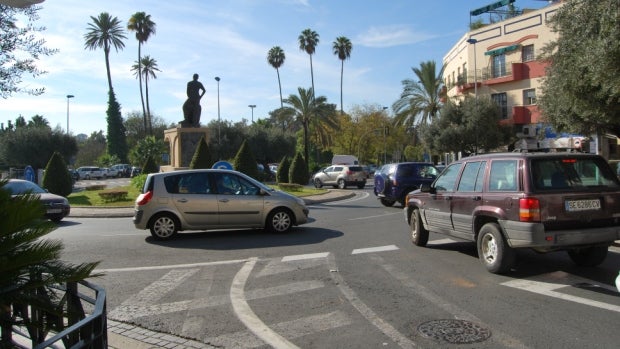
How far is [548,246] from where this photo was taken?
6602mm

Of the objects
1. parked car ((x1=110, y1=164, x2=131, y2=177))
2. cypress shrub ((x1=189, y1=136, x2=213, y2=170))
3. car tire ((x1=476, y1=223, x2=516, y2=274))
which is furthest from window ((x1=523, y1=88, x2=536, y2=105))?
parked car ((x1=110, y1=164, x2=131, y2=177))

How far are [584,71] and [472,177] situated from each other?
24.2ft

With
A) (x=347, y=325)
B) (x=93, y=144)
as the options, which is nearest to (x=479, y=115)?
(x=347, y=325)

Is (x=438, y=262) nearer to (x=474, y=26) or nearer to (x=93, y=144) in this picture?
(x=474, y=26)

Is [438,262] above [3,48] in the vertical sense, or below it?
below

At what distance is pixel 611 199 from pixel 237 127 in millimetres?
58756

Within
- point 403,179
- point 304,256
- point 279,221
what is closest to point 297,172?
point 403,179

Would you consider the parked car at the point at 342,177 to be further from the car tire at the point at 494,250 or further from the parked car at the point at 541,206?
the car tire at the point at 494,250

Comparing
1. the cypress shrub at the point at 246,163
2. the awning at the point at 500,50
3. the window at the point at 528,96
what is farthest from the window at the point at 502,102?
the cypress shrub at the point at 246,163

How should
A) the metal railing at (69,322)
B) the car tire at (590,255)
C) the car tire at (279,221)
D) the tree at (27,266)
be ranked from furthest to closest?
the car tire at (279,221)
the car tire at (590,255)
the metal railing at (69,322)
the tree at (27,266)

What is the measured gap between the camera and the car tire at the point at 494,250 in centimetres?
704

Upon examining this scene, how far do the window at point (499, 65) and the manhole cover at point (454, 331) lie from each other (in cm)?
3910

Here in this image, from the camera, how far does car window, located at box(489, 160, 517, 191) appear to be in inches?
278

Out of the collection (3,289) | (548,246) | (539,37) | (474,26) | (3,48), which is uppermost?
(474,26)
